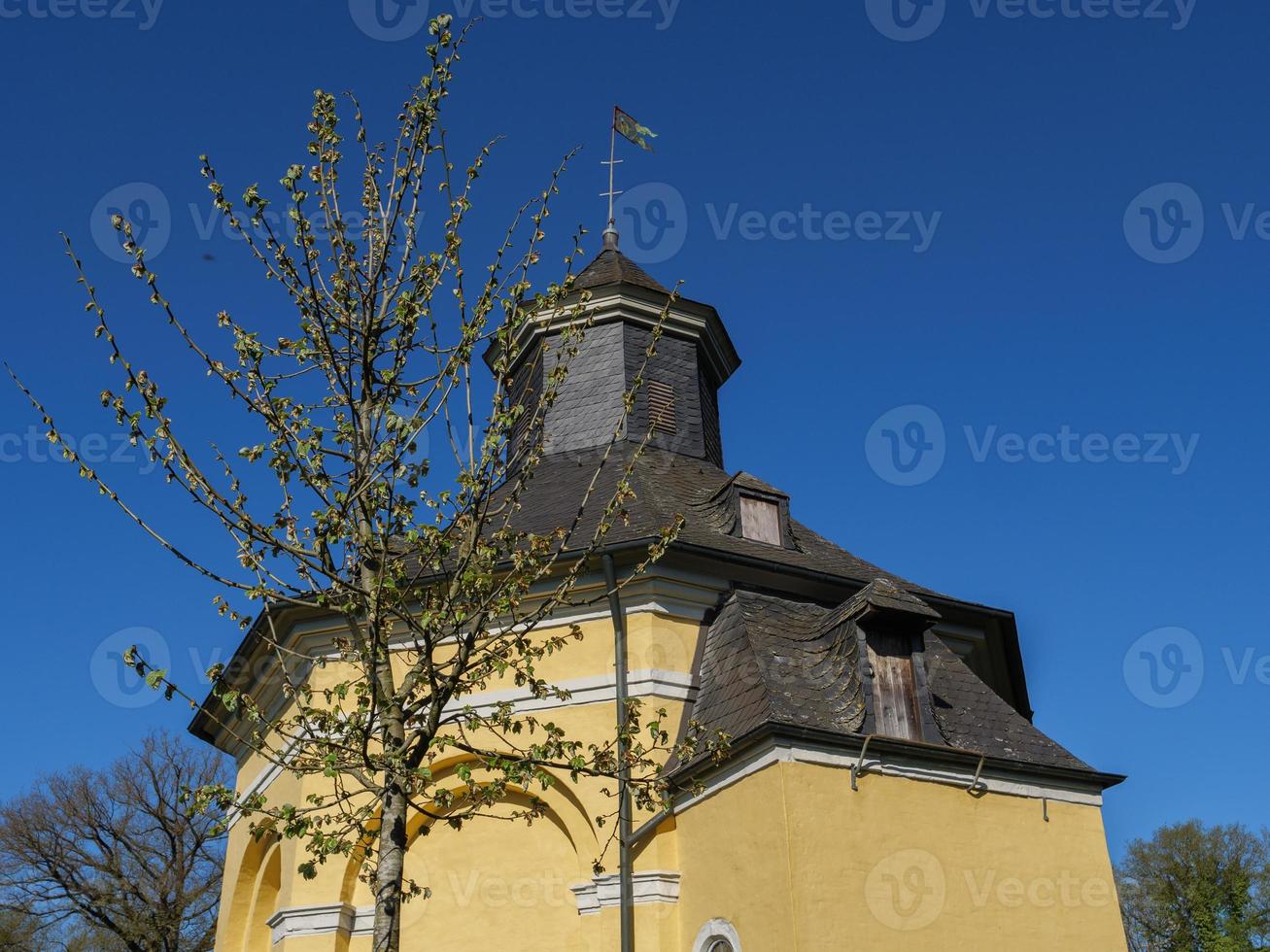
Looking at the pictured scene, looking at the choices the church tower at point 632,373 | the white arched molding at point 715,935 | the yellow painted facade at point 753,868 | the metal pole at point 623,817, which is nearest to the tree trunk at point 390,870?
the metal pole at point 623,817

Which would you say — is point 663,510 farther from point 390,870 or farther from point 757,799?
point 390,870

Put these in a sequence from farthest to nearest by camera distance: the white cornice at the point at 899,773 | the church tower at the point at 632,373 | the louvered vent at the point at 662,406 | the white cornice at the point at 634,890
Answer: the louvered vent at the point at 662,406
the church tower at the point at 632,373
the white cornice at the point at 634,890
the white cornice at the point at 899,773

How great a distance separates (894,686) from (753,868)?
2215mm

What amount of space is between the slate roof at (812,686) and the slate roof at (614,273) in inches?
266

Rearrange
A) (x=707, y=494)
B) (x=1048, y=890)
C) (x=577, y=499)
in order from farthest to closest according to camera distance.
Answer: (x=707, y=494), (x=577, y=499), (x=1048, y=890)

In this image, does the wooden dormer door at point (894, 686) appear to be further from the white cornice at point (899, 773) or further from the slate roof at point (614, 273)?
the slate roof at point (614, 273)

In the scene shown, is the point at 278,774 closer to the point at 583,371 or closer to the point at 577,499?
the point at 577,499

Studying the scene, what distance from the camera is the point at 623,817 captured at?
10.7m

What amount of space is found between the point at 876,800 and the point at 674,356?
9.10 metres

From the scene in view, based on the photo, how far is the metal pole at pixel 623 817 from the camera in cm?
1028

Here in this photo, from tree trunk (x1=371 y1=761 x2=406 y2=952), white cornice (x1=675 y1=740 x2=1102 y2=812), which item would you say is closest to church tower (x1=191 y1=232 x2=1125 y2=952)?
white cornice (x1=675 y1=740 x2=1102 y2=812)

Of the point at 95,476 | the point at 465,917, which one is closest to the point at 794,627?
the point at 465,917

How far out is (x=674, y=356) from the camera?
17484mm

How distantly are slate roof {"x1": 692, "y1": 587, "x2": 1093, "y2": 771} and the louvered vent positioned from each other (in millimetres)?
4759
